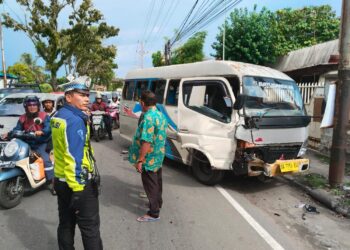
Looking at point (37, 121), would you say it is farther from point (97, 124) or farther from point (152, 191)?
point (97, 124)

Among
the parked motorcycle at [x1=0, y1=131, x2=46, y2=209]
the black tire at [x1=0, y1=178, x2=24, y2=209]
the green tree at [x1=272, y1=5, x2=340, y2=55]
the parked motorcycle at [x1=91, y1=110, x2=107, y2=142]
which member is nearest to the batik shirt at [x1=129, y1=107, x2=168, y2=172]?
the parked motorcycle at [x1=0, y1=131, x2=46, y2=209]

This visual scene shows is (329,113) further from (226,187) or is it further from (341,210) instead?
(226,187)

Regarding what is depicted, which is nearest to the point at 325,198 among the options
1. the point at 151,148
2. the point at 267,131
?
the point at 267,131

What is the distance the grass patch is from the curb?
0.19m

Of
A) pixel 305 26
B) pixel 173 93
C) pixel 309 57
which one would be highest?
pixel 305 26

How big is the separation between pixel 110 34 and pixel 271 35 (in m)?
14.8

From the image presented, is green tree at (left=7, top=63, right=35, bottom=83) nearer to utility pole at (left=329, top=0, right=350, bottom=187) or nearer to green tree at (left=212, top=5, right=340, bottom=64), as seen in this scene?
green tree at (left=212, top=5, right=340, bottom=64)

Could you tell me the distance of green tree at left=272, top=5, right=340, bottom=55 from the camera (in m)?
21.7

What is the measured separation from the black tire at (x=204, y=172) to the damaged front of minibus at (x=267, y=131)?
0.54 m

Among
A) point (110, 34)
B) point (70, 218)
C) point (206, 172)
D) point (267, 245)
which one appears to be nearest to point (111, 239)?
point (70, 218)

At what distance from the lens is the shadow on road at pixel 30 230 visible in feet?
13.4

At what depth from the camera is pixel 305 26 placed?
2205 cm

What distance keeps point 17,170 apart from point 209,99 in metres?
3.52

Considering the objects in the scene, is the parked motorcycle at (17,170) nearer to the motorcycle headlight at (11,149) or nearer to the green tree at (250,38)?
the motorcycle headlight at (11,149)
